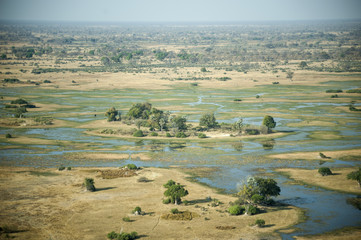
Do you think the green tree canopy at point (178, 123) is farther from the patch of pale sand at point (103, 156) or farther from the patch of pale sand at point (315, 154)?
the patch of pale sand at point (315, 154)

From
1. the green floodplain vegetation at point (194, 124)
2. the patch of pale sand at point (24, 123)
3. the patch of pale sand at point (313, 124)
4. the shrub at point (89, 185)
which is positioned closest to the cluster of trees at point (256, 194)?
the green floodplain vegetation at point (194, 124)

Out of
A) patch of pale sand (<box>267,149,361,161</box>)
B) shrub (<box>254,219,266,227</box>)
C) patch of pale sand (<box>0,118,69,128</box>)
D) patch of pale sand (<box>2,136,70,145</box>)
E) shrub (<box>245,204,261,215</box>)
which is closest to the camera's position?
shrub (<box>254,219,266,227</box>)

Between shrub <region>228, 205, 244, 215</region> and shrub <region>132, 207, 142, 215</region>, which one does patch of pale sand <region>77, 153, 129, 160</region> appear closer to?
shrub <region>132, 207, 142, 215</region>

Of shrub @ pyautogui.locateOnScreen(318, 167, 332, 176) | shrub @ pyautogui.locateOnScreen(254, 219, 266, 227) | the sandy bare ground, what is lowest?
the sandy bare ground

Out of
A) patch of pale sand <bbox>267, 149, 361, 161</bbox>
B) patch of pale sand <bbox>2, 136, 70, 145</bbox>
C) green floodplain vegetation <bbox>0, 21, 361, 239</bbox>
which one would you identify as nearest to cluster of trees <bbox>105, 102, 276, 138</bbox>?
green floodplain vegetation <bbox>0, 21, 361, 239</bbox>

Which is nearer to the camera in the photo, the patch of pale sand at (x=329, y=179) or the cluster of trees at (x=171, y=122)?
the patch of pale sand at (x=329, y=179)

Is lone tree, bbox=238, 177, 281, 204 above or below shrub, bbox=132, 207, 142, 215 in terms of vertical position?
above

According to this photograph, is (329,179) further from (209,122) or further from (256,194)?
(209,122)
